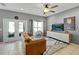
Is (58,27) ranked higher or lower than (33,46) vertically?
higher

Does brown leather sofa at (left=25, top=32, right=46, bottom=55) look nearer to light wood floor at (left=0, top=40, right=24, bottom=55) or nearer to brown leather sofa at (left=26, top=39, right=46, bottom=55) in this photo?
brown leather sofa at (left=26, top=39, right=46, bottom=55)

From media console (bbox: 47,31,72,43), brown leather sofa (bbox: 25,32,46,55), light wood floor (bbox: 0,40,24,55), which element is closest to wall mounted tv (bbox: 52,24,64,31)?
media console (bbox: 47,31,72,43)

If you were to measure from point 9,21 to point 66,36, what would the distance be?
3.34 m

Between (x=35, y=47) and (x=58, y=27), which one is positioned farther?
(x=58, y=27)

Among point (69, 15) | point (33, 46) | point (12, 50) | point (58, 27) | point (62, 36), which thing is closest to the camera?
point (33, 46)

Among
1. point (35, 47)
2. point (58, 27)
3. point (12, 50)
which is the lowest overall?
point (12, 50)

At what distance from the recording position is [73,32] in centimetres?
484

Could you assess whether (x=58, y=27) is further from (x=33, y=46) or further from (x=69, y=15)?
(x=33, y=46)

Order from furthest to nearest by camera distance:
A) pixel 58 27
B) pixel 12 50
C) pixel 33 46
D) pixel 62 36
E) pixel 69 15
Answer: pixel 58 27
pixel 62 36
pixel 69 15
pixel 12 50
pixel 33 46

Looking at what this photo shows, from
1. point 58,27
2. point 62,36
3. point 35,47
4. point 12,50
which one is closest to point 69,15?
point 58,27
